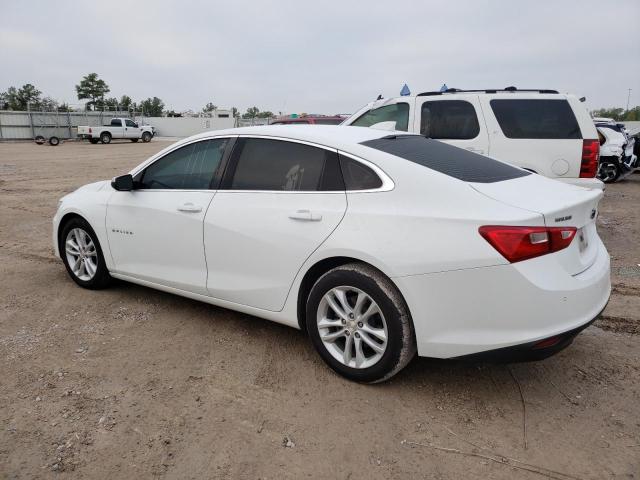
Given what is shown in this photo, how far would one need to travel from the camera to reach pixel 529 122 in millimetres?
6629

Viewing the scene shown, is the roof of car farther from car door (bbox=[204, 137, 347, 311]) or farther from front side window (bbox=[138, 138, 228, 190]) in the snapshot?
front side window (bbox=[138, 138, 228, 190])

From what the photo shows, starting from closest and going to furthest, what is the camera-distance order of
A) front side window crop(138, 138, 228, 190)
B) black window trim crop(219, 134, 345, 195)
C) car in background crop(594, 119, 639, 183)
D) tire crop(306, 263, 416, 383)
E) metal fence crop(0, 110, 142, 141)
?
tire crop(306, 263, 416, 383), black window trim crop(219, 134, 345, 195), front side window crop(138, 138, 228, 190), car in background crop(594, 119, 639, 183), metal fence crop(0, 110, 142, 141)

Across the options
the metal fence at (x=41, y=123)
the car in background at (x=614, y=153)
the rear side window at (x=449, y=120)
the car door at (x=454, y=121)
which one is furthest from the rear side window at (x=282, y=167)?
the metal fence at (x=41, y=123)

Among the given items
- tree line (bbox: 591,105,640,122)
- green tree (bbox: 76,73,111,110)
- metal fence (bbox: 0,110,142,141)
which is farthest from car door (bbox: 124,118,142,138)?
tree line (bbox: 591,105,640,122)

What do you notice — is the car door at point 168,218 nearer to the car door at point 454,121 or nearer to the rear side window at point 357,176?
the rear side window at point 357,176

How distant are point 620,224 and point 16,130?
133 feet

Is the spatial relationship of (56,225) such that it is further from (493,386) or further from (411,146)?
(493,386)

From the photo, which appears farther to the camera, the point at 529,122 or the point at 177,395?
the point at 529,122

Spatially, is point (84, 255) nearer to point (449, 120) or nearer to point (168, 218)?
point (168, 218)

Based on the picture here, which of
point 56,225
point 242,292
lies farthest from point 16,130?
point 242,292

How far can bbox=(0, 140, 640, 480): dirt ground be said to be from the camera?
246 cm

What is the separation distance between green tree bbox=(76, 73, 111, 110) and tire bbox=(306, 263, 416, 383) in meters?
68.6

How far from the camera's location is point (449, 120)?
7.02 metres

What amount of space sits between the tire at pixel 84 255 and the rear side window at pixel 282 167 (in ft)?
5.77
